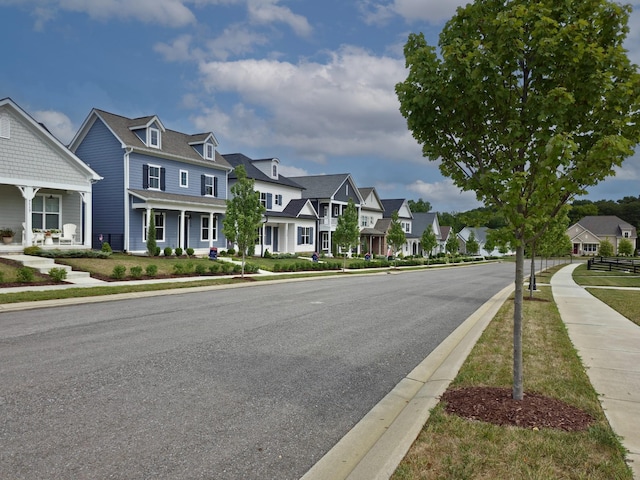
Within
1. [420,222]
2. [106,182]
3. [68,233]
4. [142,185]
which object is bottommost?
[68,233]

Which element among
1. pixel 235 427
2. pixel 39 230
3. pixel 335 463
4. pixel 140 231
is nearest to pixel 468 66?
pixel 335 463

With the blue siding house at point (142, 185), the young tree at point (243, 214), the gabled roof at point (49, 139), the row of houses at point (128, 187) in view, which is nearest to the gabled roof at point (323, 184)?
the row of houses at point (128, 187)

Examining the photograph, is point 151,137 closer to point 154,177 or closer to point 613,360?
point 154,177

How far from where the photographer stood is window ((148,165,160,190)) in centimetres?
2917

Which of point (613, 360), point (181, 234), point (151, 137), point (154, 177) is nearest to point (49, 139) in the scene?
point (154, 177)

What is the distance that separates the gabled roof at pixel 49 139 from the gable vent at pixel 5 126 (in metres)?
0.51

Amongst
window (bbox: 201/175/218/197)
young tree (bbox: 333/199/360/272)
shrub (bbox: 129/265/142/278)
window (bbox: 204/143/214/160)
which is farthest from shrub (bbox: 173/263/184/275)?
young tree (bbox: 333/199/360/272)

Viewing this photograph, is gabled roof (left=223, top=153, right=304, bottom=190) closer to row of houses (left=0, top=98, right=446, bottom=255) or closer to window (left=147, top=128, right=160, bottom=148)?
row of houses (left=0, top=98, right=446, bottom=255)

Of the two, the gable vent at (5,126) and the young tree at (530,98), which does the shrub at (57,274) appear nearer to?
the gable vent at (5,126)

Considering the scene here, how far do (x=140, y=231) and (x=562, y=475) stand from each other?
1111 inches

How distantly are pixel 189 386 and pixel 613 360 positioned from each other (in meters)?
6.63

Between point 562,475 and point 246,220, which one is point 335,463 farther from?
point 246,220

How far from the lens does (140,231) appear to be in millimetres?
28219

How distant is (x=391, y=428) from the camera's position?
454 centimetres
